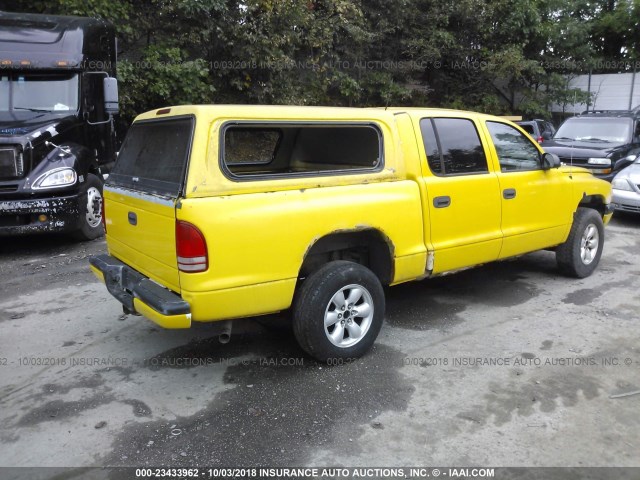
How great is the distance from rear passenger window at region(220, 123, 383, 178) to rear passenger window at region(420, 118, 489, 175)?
1.56 ft

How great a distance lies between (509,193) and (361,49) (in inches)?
494

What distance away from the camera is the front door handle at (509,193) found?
4980 millimetres

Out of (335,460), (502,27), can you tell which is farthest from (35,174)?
(502,27)

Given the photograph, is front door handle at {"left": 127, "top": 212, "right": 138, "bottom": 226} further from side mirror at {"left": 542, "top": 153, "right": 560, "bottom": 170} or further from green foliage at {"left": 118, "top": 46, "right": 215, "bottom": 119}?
green foliage at {"left": 118, "top": 46, "right": 215, "bottom": 119}

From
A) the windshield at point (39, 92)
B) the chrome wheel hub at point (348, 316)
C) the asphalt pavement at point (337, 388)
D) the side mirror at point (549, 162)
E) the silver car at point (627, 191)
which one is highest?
the windshield at point (39, 92)

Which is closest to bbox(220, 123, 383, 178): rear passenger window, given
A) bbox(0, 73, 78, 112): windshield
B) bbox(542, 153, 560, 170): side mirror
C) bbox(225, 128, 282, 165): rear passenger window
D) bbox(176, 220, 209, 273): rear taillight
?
bbox(225, 128, 282, 165): rear passenger window

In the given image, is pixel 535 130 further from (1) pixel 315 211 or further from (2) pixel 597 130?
(1) pixel 315 211

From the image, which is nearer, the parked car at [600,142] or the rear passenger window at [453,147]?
the rear passenger window at [453,147]

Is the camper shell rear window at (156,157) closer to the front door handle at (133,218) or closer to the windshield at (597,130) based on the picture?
the front door handle at (133,218)

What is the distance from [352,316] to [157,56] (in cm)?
1034

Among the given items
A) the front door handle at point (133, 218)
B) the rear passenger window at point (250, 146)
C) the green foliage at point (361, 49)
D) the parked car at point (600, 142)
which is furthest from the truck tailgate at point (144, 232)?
the parked car at point (600, 142)

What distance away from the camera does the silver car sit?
9123 millimetres

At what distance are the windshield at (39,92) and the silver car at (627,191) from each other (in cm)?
870

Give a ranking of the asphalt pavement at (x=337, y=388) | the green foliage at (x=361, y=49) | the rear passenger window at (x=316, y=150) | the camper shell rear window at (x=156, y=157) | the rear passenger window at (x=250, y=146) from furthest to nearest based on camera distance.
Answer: the green foliage at (x=361, y=49), the rear passenger window at (x=250, y=146), the rear passenger window at (x=316, y=150), the camper shell rear window at (x=156, y=157), the asphalt pavement at (x=337, y=388)
